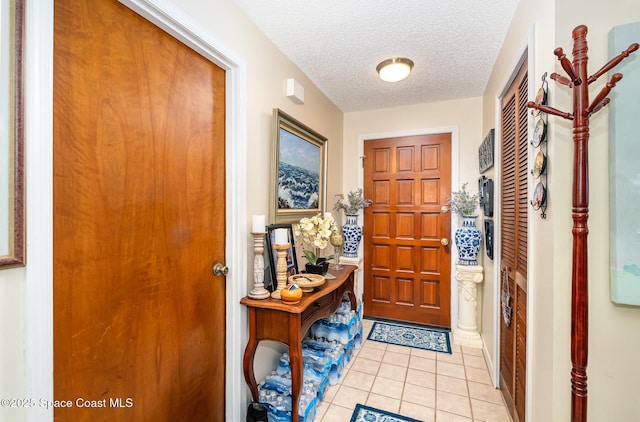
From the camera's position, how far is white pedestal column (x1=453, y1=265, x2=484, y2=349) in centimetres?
263

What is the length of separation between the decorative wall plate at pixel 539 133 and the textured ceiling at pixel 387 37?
853mm

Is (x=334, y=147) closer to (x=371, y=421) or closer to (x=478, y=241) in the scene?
(x=478, y=241)

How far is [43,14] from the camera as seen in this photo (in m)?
0.82

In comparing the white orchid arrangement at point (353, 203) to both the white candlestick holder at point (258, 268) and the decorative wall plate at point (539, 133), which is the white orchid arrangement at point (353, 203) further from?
the decorative wall plate at point (539, 133)

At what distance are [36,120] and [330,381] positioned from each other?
2139 mm

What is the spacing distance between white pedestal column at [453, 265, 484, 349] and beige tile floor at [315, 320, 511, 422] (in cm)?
11

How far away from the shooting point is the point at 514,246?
1.66 metres

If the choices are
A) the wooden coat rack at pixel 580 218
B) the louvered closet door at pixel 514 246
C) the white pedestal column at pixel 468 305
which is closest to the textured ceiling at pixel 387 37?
the louvered closet door at pixel 514 246

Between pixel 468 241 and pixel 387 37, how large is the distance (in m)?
1.90

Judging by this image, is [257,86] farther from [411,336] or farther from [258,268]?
[411,336]

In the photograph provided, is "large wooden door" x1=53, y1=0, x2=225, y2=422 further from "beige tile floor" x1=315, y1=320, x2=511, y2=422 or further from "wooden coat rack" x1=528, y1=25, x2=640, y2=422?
"wooden coat rack" x1=528, y1=25, x2=640, y2=422

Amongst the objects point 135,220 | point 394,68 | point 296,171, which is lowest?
point 135,220

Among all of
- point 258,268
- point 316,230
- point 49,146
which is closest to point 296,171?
point 316,230

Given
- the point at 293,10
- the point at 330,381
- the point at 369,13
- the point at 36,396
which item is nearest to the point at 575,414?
the point at 330,381
